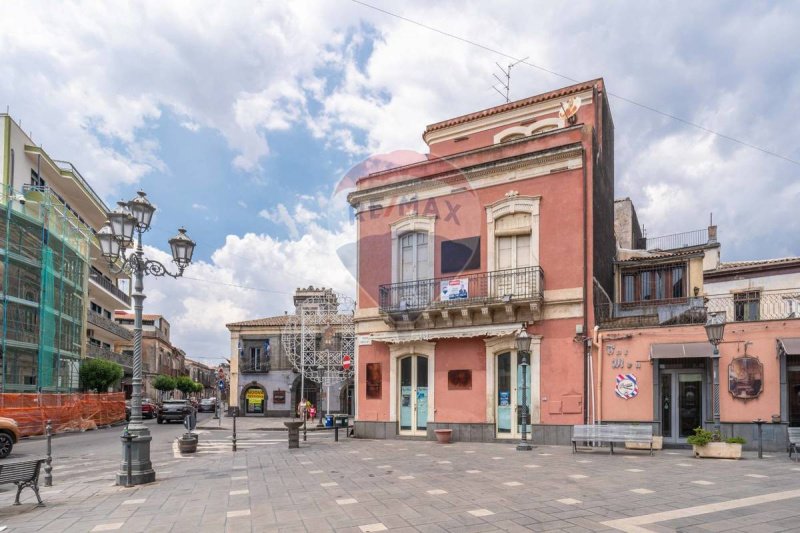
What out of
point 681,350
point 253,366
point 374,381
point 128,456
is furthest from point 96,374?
point 681,350

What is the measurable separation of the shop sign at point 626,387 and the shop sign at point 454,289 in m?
5.37

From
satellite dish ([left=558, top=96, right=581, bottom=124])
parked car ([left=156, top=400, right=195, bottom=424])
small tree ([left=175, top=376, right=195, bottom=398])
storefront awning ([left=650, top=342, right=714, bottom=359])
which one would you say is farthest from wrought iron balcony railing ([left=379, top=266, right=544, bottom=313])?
small tree ([left=175, top=376, right=195, bottom=398])

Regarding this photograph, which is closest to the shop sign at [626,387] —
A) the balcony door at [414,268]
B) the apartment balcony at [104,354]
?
the balcony door at [414,268]

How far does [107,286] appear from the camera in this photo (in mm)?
43906

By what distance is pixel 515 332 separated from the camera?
17.2 metres

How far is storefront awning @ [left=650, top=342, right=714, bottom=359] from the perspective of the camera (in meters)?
15.1

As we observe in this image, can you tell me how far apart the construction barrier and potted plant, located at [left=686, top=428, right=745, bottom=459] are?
22.6m

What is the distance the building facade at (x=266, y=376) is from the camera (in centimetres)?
4259

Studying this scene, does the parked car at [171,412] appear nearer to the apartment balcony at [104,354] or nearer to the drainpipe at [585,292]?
the apartment balcony at [104,354]

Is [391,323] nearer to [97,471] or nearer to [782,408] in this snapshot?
[97,471]

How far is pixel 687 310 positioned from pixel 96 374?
3387 cm

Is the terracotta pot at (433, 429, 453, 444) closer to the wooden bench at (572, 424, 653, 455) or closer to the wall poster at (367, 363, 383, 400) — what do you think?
the wall poster at (367, 363, 383, 400)

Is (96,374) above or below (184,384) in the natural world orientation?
above

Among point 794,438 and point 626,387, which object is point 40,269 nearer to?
point 626,387
